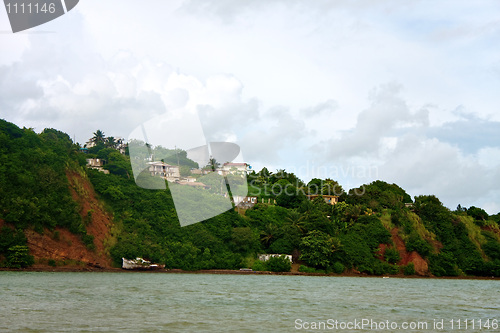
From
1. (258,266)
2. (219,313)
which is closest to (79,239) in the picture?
(258,266)

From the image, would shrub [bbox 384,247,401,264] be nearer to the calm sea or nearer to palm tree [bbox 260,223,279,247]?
palm tree [bbox 260,223,279,247]

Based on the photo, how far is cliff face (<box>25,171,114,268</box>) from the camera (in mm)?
45781

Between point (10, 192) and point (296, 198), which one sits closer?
point (10, 192)

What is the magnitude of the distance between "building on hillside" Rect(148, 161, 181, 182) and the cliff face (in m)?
19.6

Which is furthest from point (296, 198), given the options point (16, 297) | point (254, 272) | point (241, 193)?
point (16, 297)

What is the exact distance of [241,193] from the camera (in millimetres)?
74875

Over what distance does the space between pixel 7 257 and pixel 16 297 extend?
25.1 metres

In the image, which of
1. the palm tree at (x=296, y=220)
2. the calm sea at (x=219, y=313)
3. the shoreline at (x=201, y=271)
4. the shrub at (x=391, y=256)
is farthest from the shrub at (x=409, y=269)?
the calm sea at (x=219, y=313)

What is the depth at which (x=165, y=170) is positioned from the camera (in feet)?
265

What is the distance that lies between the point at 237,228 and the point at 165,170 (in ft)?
85.9

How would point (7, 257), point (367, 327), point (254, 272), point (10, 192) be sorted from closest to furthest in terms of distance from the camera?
point (367, 327)
point (7, 257)
point (10, 192)
point (254, 272)

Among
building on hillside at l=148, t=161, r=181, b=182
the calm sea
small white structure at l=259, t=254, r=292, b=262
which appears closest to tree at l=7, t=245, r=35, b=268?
the calm sea

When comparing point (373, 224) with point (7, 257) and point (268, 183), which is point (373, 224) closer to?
point (268, 183)

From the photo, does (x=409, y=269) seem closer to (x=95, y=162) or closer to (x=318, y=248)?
(x=318, y=248)
